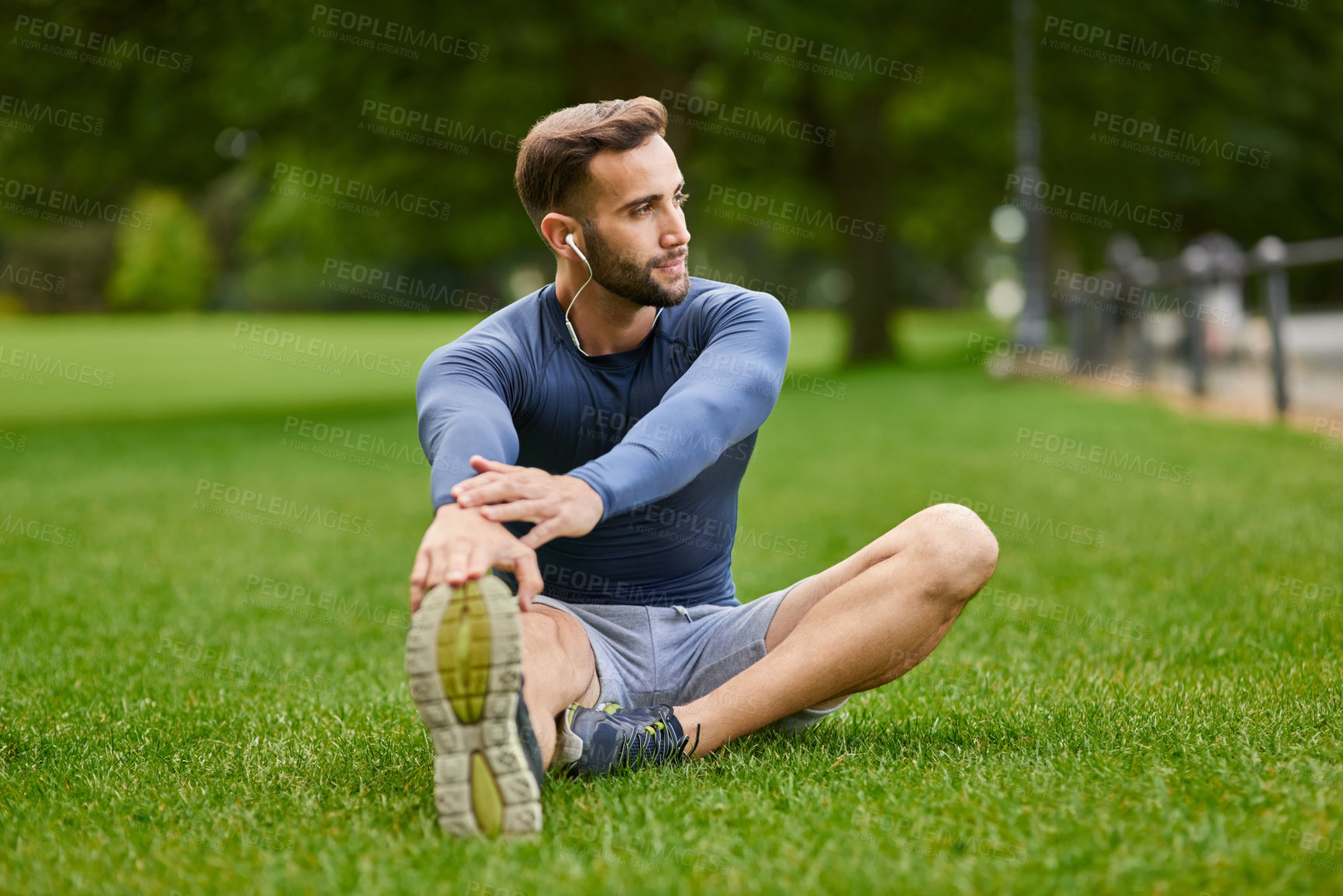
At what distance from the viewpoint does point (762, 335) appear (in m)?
3.29

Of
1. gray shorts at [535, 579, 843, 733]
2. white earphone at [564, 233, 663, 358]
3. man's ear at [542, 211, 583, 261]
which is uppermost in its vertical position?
man's ear at [542, 211, 583, 261]

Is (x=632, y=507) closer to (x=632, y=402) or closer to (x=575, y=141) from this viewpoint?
(x=632, y=402)

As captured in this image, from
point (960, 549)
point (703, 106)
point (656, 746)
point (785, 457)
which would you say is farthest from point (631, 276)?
point (703, 106)

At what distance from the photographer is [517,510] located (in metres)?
2.65

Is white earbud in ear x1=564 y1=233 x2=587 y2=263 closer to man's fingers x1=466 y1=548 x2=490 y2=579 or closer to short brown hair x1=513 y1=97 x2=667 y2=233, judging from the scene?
short brown hair x1=513 y1=97 x2=667 y2=233

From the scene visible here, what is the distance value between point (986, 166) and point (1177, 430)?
60.2 feet

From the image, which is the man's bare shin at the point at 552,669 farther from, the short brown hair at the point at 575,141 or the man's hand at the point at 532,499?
the short brown hair at the point at 575,141

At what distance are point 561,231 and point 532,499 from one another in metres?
0.93

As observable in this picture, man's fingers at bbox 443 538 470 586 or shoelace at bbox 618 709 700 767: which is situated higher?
man's fingers at bbox 443 538 470 586

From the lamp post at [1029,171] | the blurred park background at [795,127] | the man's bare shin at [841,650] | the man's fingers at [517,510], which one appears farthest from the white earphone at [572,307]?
the lamp post at [1029,171]

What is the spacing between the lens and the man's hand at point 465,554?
8.46 ft

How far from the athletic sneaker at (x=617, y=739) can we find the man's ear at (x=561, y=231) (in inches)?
47.0

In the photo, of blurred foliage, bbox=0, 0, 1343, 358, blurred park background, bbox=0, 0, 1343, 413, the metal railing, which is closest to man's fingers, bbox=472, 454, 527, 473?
the metal railing

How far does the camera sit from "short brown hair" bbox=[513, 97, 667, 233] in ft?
10.5
